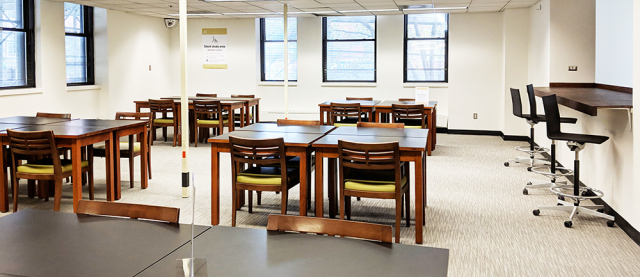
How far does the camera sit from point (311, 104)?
40.6 feet

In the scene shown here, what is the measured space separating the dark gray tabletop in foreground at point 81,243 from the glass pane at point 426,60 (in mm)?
10132

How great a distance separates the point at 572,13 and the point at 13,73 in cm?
842

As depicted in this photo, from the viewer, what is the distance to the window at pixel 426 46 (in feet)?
37.8

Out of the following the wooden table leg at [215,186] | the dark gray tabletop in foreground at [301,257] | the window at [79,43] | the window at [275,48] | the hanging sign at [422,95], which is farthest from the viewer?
the window at [275,48]

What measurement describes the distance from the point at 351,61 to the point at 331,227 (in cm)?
Answer: 1034

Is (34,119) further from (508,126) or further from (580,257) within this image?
(508,126)

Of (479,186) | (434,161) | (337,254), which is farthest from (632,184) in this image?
(434,161)

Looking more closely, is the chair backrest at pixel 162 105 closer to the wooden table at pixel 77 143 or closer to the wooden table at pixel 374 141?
the wooden table at pixel 77 143

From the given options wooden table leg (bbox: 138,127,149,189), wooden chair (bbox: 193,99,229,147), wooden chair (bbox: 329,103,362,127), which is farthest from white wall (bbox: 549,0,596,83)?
wooden table leg (bbox: 138,127,149,189)

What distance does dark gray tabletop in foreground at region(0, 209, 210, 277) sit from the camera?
1.68m

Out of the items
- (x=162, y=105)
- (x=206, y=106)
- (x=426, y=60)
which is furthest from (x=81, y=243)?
(x=426, y=60)

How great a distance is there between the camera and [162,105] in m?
9.18

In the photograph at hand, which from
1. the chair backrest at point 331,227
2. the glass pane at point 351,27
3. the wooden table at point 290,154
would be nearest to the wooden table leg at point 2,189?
the wooden table at point 290,154

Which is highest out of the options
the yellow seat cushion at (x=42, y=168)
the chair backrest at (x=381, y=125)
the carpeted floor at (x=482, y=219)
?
the chair backrest at (x=381, y=125)
